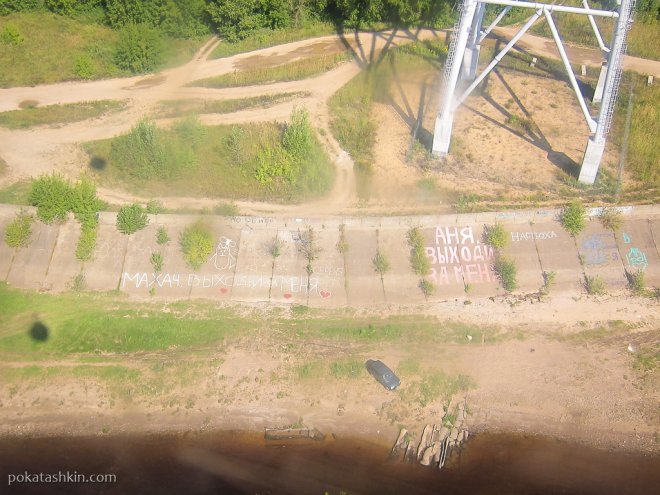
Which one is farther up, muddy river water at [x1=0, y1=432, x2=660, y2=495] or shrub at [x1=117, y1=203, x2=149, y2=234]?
A: shrub at [x1=117, y1=203, x2=149, y2=234]

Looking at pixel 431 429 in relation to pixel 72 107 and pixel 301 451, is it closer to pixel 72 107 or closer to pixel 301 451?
pixel 301 451

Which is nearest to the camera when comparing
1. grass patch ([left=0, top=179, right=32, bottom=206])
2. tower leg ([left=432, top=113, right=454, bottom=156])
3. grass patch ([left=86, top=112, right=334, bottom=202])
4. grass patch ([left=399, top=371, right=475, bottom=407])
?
grass patch ([left=399, top=371, right=475, bottom=407])

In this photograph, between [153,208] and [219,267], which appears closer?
[219,267]

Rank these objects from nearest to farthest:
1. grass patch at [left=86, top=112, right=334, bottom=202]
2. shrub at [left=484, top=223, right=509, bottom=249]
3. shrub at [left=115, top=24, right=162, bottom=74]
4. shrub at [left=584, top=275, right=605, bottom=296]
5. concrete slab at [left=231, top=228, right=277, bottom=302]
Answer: shrub at [left=584, top=275, right=605, bottom=296], concrete slab at [left=231, top=228, right=277, bottom=302], shrub at [left=484, top=223, right=509, bottom=249], grass patch at [left=86, top=112, right=334, bottom=202], shrub at [left=115, top=24, right=162, bottom=74]

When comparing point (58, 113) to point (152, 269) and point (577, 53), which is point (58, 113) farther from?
point (577, 53)

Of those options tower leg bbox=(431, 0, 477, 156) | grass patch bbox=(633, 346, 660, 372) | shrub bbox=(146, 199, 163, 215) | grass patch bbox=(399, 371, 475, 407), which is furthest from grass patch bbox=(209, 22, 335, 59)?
grass patch bbox=(633, 346, 660, 372)

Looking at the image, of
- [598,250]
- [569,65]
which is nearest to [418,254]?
[598,250]

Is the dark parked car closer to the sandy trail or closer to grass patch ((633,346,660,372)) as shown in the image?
the sandy trail
